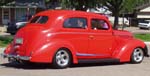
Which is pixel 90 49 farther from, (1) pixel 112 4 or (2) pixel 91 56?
(1) pixel 112 4

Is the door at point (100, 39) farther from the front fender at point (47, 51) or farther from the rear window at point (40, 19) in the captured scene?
the rear window at point (40, 19)

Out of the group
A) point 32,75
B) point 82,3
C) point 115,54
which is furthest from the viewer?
point 82,3

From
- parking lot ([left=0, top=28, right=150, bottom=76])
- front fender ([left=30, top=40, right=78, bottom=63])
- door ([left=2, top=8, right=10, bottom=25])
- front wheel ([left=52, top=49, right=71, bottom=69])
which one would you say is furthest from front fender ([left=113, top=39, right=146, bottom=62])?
door ([left=2, top=8, right=10, bottom=25])

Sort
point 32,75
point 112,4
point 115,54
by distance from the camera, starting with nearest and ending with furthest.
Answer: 1. point 32,75
2. point 115,54
3. point 112,4

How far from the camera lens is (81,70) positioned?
13188 millimetres

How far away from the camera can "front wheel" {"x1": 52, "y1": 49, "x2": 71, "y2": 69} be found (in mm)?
13180

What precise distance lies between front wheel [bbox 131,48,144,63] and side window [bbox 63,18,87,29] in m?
2.17

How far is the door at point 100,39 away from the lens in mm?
14179

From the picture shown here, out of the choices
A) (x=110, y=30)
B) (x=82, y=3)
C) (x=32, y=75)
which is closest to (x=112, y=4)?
(x=82, y=3)

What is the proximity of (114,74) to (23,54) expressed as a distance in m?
2.67

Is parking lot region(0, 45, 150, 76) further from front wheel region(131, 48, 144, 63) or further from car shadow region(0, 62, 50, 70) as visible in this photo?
front wheel region(131, 48, 144, 63)

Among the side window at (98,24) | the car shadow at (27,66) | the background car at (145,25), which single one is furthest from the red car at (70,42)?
A: the background car at (145,25)

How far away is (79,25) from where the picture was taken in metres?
14.0

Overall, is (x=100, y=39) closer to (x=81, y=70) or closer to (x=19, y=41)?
(x=81, y=70)
